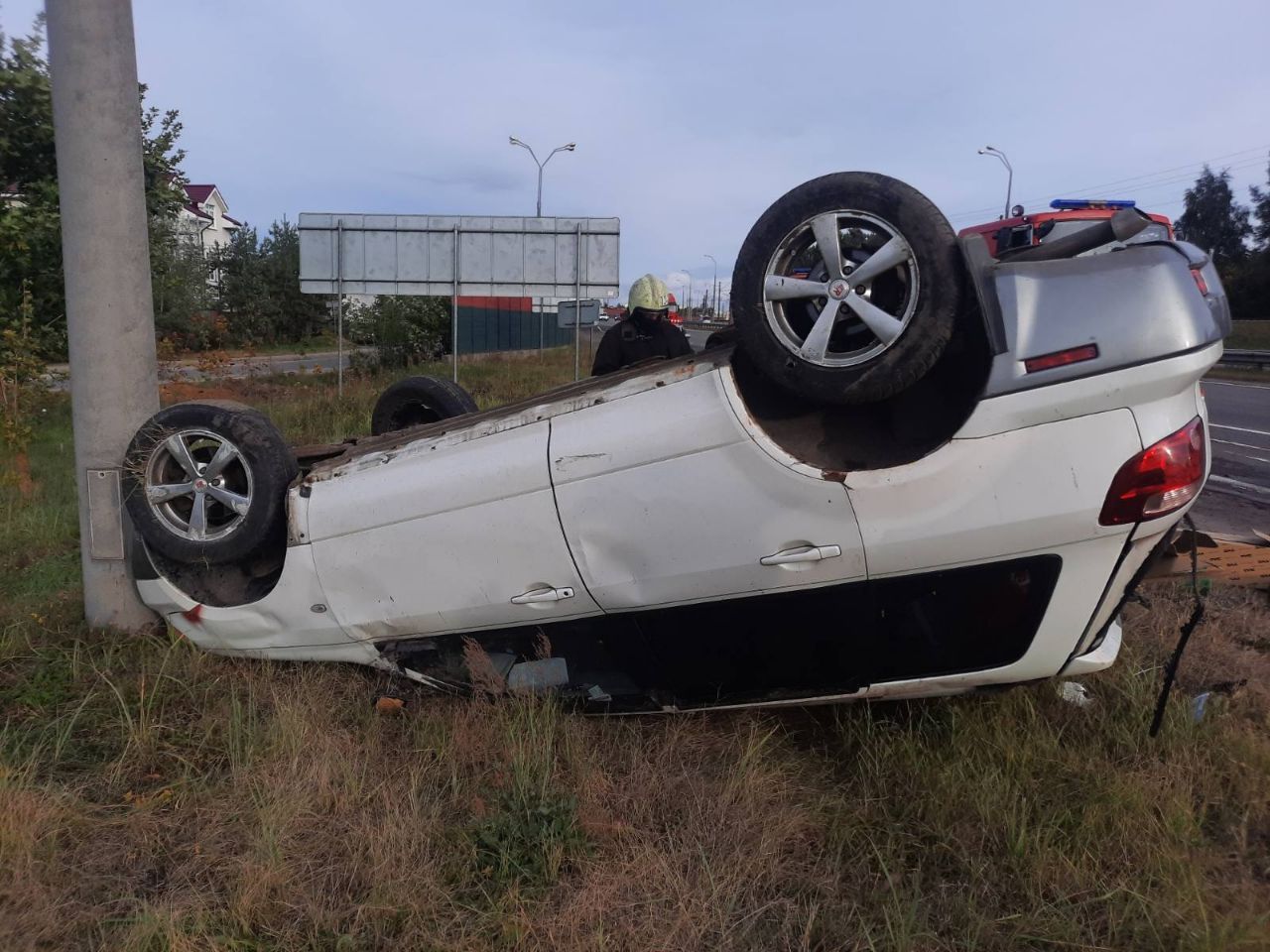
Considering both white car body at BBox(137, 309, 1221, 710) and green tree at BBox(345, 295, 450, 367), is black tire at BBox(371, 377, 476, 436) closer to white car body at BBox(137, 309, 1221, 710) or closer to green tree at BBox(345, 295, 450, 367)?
white car body at BBox(137, 309, 1221, 710)

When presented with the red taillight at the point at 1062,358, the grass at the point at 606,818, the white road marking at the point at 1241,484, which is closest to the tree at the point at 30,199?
the grass at the point at 606,818

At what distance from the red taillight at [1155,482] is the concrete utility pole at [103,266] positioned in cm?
380

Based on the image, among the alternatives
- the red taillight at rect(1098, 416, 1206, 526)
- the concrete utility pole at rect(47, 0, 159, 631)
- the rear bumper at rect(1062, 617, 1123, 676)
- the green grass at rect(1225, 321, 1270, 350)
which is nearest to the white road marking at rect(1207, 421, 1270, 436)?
the rear bumper at rect(1062, 617, 1123, 676)

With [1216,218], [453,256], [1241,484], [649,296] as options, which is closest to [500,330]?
[453,256]

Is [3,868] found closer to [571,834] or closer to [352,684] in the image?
[352,684]

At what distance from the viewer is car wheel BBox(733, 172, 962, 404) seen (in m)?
2.47

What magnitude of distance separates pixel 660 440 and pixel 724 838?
119 cm

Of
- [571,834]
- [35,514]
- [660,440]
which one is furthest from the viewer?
→ [35,514]

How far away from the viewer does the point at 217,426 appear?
133 inches

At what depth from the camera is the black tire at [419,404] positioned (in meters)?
4.64

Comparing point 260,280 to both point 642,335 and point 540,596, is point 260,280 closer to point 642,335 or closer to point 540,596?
point 642,335

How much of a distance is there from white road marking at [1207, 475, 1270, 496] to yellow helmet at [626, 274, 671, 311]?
6103mm

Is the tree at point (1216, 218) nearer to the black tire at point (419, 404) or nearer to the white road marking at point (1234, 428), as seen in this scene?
the white road marking at point (1234, 428)

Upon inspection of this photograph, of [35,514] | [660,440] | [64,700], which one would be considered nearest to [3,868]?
[64,700]
